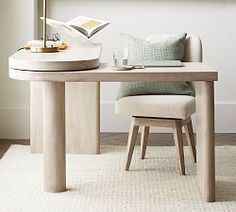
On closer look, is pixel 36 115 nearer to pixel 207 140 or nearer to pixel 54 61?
pixel 54 61

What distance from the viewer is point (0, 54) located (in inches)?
177

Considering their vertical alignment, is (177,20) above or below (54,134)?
above

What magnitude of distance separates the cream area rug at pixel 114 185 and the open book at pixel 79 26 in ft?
2.70

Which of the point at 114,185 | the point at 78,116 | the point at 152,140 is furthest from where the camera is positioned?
the point at 152,140

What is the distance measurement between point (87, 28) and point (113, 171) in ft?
2.90

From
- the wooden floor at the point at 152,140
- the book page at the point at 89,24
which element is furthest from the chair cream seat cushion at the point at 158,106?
the wooden floor at the point at 152,140

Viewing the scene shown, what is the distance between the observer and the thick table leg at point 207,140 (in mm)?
3018

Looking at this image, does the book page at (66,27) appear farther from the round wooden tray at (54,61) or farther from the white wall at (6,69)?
the white wall at (6,69)

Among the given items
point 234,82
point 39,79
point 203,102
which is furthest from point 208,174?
point 234,82

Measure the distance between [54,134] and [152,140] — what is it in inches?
58.7

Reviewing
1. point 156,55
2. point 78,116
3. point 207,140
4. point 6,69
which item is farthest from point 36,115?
point 207,140

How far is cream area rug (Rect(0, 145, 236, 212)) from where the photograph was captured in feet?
9.81

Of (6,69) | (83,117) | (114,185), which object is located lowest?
(114,185)

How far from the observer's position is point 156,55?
12.5ft
